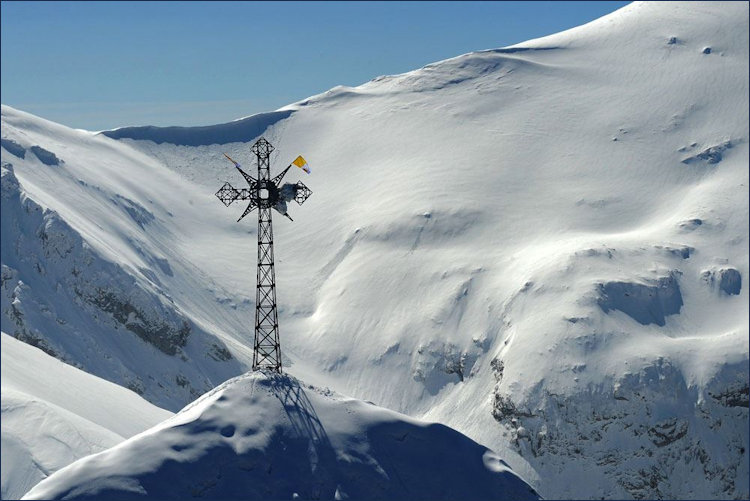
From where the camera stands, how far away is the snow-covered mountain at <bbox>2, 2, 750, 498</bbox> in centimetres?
14688

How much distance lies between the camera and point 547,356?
148 metres

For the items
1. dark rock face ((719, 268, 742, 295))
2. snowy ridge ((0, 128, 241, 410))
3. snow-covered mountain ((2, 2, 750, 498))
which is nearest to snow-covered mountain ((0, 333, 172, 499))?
snowy ridge ((0, 128, 241, 410))

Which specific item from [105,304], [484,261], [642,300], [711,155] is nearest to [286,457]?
[105,304]

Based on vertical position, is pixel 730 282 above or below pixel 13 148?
below

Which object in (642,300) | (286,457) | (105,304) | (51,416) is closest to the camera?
(286,457)

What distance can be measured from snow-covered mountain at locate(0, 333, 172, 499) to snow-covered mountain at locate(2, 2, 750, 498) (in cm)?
3341

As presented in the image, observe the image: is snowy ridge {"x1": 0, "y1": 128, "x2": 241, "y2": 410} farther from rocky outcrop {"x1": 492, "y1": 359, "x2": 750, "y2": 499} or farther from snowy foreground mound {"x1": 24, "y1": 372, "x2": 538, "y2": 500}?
snowy foreground mound {"x1": 24, "y1": 372, "x2": 538, "y2": 500}

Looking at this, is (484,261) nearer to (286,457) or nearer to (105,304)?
(105,304)

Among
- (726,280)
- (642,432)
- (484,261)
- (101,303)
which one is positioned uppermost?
(101,303)

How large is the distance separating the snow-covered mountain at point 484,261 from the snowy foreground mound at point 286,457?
9404 centimetres

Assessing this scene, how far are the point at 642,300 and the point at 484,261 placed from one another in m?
20.2

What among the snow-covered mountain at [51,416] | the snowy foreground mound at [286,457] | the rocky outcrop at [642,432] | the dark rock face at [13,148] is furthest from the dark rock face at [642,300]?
the snowy foreground mound at [286,457]

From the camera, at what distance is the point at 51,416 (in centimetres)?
8419

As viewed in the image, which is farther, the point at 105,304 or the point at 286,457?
the point at 105,304
